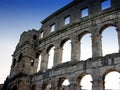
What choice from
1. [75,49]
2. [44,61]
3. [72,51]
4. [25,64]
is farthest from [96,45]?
[25,64]

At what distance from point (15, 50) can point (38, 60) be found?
4869 mm

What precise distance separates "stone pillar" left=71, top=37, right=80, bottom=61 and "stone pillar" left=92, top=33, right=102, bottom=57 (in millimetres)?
1653

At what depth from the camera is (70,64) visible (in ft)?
51.5

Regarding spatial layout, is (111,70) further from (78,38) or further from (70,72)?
(78,38)

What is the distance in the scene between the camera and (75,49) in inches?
651

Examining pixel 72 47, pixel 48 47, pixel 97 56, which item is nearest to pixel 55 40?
pixel 48 47

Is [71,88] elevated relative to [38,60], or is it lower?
lower

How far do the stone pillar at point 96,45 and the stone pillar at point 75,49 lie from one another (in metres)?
1.65

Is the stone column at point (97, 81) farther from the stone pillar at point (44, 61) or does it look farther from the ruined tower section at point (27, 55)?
the ruined tower section at point (27, 55)

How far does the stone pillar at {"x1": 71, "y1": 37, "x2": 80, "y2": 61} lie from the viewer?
53.3 feet

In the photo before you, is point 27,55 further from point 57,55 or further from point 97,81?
point 97,81

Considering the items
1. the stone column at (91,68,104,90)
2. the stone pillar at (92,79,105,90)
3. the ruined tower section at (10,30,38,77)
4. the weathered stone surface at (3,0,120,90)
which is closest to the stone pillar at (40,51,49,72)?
the weathered stone surface at (3,0,120,90)

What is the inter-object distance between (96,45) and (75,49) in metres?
2.10

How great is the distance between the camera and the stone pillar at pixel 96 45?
48.9 feet
